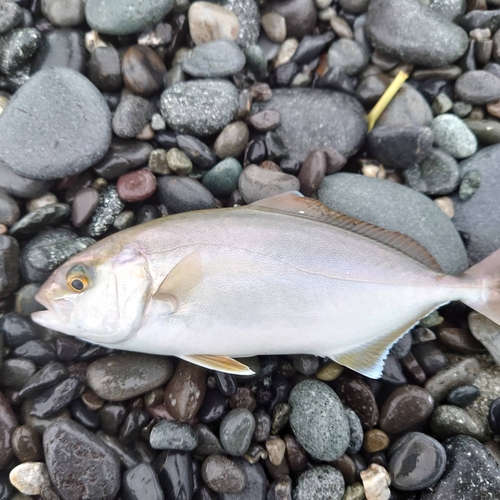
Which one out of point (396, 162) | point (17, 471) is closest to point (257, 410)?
point (17, 471)

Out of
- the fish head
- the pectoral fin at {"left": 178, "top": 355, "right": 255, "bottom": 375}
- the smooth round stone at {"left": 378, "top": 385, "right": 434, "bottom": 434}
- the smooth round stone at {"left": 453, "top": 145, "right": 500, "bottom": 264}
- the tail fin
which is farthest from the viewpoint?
the smooth round stone at {"left": 453, "top": 145, "right": 500, "bottom": 264}

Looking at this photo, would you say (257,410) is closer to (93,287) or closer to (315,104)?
(93,287)

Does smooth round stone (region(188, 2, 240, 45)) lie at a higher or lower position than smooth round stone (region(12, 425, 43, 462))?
higher

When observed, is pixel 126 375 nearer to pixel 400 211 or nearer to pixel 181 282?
pixel 181 282

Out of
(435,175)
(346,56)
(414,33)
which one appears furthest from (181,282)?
(414,33)

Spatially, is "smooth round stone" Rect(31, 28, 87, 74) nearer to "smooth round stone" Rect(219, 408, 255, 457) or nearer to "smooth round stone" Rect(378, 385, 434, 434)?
"smooth round stone" Rect(219, 408, 255, 457)

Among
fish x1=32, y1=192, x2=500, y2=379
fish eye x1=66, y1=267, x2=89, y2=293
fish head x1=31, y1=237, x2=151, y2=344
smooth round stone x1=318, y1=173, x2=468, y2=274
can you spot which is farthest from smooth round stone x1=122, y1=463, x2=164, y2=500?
smooth round stone x1=318, y1=173, x2=468, y2=274
